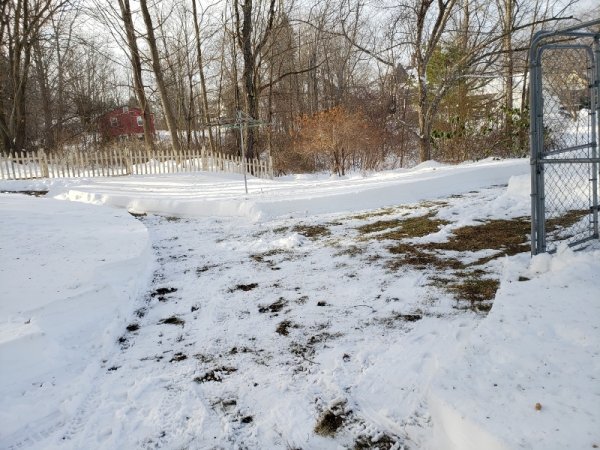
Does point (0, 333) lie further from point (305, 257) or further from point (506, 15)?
point (506, 15)

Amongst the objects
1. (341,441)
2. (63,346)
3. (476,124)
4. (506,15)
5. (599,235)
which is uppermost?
(506,15)

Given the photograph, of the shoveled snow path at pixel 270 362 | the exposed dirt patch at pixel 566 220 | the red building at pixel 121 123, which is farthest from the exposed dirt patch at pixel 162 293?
the red building at pixel 121 123

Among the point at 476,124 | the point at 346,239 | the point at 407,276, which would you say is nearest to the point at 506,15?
the point at 476,124

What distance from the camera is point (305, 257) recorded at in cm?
576

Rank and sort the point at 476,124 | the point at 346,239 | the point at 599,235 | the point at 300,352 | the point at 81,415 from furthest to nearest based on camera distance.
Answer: the point at 476,124 → the point at 346,239 → the point at 599,235 → the point at 300,352 → the point at 81,415

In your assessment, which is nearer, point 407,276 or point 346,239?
point 407,276

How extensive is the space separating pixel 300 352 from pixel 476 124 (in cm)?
1898

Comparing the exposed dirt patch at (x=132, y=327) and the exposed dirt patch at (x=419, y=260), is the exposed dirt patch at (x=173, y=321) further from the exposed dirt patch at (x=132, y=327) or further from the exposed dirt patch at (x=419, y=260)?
the exposed dirt patch at (x=419, y=260)

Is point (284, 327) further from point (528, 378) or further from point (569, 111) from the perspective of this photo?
point (569, 111)

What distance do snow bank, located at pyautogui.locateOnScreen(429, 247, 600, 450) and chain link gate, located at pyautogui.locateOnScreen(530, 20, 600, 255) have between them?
1099 millimetres

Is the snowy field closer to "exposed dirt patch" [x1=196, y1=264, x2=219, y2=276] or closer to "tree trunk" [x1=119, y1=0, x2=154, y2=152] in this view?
"exposed dirt patch" [x1=196, y1=264, x2=219, y2=276]

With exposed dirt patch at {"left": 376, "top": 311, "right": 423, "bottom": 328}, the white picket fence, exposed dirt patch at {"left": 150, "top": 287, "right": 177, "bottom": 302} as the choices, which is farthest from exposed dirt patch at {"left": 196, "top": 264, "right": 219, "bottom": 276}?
the white picket fence

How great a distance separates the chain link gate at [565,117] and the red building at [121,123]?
30160mm

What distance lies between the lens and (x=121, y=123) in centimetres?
4578
